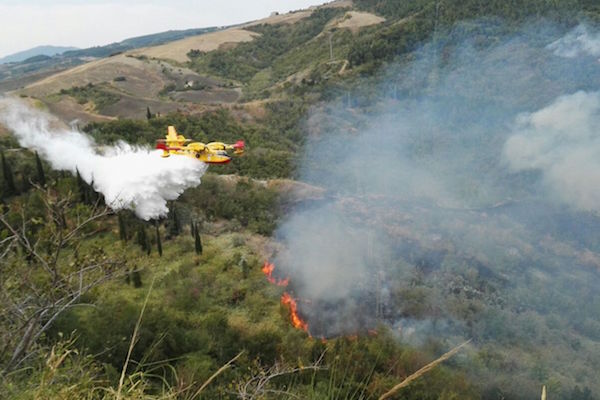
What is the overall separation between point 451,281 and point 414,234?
561cm

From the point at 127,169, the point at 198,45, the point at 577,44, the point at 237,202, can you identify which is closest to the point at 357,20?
the point at 198,45

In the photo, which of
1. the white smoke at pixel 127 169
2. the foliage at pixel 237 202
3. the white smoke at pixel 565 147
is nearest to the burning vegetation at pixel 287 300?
the foliage at pixel 237 202

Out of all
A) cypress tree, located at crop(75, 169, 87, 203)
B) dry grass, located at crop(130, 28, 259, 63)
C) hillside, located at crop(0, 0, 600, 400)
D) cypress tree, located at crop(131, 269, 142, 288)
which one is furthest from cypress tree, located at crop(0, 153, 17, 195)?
dry grass, located at crop(130, 28, 259, 63)

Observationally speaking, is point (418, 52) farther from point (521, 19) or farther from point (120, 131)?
point (120, 131)

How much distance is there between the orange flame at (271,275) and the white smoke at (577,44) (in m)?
46.6

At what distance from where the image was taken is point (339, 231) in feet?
97.7

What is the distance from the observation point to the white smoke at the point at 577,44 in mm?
51188

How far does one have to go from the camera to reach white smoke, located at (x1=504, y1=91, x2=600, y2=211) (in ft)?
114

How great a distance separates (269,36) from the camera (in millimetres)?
115875

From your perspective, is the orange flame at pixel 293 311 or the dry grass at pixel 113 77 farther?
the dry grass at pixel 113 77

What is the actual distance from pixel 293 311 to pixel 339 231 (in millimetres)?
9419

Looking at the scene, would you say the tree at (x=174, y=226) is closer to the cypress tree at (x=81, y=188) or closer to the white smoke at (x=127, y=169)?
the white smoke at (x=127, y=169)

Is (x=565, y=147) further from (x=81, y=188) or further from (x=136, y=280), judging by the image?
(x=81, y=188)

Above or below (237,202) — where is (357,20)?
above
